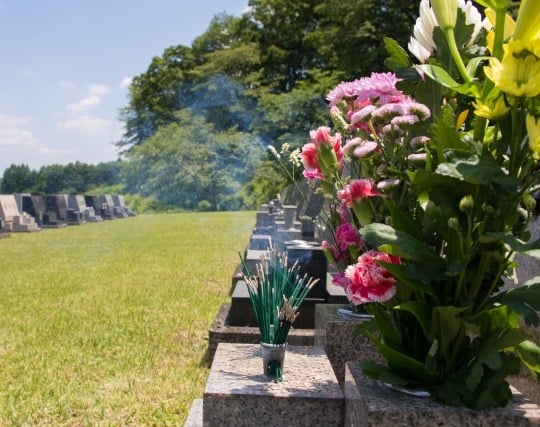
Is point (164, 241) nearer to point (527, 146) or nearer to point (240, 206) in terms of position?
point (527, 146)

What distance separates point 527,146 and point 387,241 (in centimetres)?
40

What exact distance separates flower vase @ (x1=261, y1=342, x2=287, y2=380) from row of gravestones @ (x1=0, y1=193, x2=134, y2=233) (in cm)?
1442

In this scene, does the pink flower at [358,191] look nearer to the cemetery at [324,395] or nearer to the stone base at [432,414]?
the cemetery at [324,395]

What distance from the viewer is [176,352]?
4137 millimetres

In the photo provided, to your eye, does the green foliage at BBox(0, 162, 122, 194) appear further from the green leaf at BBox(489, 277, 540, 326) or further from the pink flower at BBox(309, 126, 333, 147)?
the green leaf at BBox(489, 277, 540, 326)

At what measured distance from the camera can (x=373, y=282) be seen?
1570 mm

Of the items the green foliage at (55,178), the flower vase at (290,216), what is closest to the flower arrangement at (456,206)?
the flower vase at (290,216)

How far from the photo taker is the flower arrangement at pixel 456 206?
1382mm

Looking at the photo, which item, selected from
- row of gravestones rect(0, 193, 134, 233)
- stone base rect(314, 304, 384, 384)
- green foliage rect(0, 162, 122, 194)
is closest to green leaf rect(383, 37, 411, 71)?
stone base rect(314, 304, 384, 384)

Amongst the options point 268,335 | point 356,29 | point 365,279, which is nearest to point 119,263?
point 268,335

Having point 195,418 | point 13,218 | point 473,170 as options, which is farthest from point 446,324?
point 13,218

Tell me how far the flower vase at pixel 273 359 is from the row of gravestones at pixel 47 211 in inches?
568

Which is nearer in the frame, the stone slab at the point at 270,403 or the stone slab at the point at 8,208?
the stone slab at the point at 270,403

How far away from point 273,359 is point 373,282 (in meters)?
0.64
